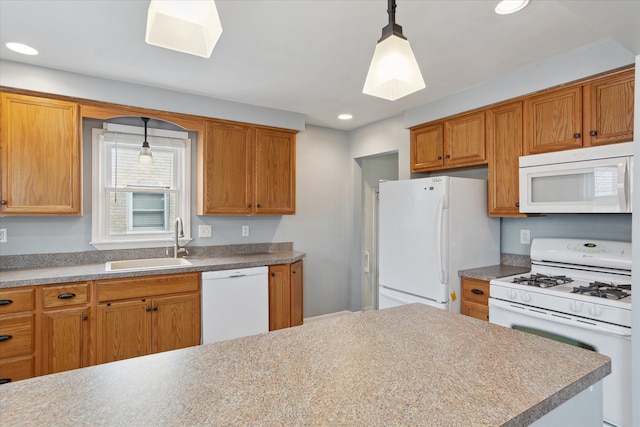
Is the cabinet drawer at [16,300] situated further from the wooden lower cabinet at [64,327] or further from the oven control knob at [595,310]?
the oven control knob at [595,310]

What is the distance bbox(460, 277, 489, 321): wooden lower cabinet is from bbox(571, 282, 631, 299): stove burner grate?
1.96 feet

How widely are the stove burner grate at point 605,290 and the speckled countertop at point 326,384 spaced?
3.67 ft

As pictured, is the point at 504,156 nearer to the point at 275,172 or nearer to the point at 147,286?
the point at 275,172

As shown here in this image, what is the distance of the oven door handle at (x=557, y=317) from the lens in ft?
6.04

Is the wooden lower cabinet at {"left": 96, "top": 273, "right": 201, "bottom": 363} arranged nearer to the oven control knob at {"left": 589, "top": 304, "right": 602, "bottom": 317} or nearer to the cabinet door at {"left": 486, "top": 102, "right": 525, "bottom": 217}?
the cabinet door at {"left": 486, "top": 102, "right": 525, "bottom": 217}

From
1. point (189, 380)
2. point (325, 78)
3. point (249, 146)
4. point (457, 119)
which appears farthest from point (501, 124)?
point (189, 380)

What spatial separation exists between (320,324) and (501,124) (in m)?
2.34

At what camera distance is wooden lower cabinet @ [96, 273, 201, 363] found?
2.52 m

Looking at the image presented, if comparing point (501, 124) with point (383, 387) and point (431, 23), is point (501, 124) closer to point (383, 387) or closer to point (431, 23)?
point (431, 23)

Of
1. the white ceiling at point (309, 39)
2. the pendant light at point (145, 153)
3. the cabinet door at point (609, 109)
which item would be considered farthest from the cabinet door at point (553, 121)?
the pendant light at point (145, 153)

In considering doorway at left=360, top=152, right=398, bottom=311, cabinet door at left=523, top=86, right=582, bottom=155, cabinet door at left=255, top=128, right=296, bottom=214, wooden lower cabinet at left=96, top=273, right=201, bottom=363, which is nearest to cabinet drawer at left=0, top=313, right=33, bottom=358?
wooden lower cabinet at left=96, top=273, right=201, bottom=363

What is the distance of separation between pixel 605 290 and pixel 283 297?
2425 millimetres

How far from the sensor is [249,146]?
345 centimetres

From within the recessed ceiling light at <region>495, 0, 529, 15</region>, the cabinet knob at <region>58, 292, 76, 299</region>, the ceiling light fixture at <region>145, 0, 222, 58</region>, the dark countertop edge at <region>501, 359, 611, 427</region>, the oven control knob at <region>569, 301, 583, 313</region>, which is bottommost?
the cabinet knob at <region>58, 292, 76, 299</region>
